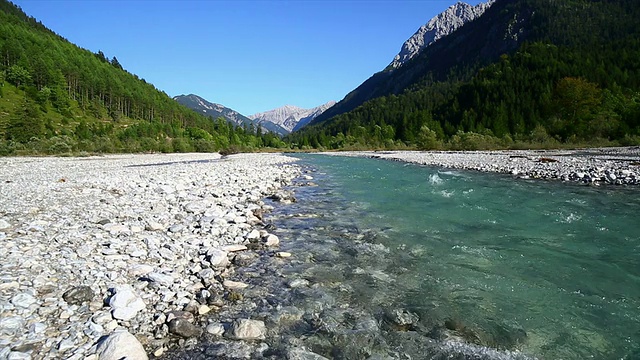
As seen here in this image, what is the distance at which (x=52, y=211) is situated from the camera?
28.9 feet

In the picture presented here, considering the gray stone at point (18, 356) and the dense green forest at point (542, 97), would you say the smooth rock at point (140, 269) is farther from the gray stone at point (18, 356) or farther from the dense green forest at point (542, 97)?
the dense green forest at point (542, 97)

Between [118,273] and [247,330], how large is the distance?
101 inches

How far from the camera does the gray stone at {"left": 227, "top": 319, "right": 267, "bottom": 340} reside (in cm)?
392

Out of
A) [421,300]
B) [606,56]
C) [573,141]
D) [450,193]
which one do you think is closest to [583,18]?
[606,56]

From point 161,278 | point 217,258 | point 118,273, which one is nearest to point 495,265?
point 217,258

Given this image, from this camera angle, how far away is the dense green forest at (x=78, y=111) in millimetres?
62428

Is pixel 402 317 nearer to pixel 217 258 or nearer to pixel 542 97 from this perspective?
pixel 217 258

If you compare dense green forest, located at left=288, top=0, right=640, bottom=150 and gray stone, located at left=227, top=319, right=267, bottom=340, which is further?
dense green forest, located at left=288, top=0, right=640, bottom=150

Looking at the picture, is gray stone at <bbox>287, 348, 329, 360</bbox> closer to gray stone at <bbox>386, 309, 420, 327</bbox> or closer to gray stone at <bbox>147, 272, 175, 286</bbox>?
gray stone at <bbox>386, 309, 420, 327</bbox>

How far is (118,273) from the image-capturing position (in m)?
5.11

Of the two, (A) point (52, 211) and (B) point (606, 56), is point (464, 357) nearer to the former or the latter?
→ (A) point (52, 211)

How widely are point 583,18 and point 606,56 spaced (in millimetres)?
80728

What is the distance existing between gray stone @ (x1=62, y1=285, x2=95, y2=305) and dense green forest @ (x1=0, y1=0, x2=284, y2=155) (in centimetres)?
6336

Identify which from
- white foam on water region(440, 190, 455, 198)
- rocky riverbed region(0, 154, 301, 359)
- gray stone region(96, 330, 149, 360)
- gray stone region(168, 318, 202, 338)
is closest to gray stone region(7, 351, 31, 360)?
rocky riverbed region(0, 154, 301, 359)
